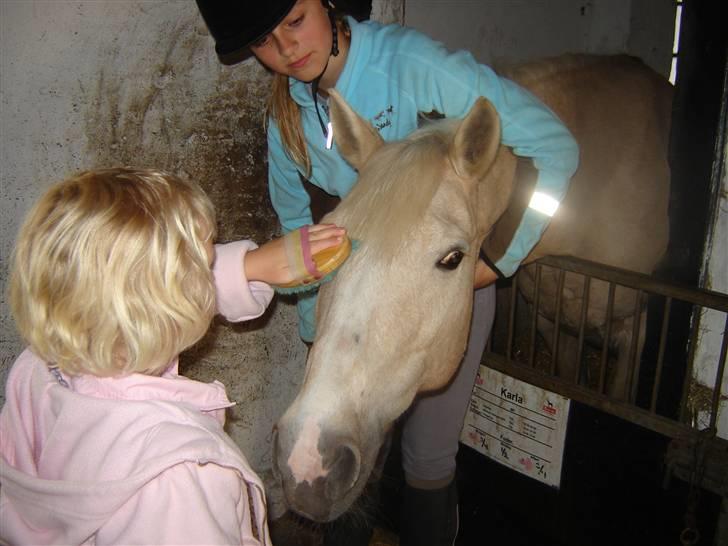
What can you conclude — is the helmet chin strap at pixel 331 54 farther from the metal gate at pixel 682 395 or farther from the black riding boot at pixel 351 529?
the black riding boot at pixel 351 529

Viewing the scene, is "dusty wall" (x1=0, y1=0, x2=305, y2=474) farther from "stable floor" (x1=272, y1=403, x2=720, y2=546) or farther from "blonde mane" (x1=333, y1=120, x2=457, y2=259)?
"stable floor" (x1=272, y1=403, x2=720, y2=546)

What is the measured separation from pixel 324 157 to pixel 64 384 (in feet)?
3.48

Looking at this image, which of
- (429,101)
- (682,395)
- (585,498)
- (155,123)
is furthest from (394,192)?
(585,498)

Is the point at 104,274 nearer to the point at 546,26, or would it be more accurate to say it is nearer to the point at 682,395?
the point at 682,395

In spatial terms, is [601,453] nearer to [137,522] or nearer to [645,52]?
[137,522]

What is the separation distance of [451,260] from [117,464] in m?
0.81

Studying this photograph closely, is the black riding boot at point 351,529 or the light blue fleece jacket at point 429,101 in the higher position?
the light blue fleece jacket at point 429,101

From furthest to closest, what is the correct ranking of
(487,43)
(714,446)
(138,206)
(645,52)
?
(645,52) < (487,43) < (714,446) < (138,206)

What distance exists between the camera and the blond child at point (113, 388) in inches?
34.6

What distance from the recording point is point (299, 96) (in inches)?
70.9

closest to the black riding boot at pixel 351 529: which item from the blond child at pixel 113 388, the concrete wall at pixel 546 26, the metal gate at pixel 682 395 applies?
the metal gate at pixel 682 395

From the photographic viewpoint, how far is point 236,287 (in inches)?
51.6

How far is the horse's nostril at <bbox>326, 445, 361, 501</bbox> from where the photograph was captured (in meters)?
1.17

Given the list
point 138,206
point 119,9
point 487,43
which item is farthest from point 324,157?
point 487,43
